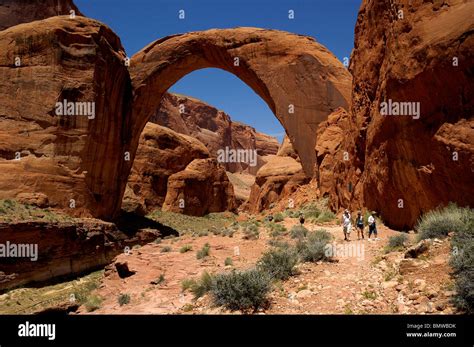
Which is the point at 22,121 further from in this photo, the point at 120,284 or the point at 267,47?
the point at 267,47

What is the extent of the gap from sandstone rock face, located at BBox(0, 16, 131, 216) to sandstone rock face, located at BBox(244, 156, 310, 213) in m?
14.0

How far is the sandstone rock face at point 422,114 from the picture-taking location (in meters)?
7.59

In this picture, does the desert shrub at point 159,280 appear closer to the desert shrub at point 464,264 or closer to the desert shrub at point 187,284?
the desert shrub at point 187,284

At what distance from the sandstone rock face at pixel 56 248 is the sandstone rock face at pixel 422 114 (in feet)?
39.8

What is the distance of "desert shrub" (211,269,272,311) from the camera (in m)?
6.07

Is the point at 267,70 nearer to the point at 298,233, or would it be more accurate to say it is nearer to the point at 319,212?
the point at 319,212

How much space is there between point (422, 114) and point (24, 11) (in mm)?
44327

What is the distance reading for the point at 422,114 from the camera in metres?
8.76

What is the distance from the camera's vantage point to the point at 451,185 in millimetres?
7871

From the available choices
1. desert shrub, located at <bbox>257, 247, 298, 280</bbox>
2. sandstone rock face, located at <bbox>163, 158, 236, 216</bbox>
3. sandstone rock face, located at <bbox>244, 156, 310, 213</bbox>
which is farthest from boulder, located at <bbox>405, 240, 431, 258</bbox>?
sandstone rock face, located at <bbox>163, 158, 236, 216</bbox>

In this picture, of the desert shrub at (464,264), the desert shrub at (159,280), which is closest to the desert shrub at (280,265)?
the desert shrub at (464,264)

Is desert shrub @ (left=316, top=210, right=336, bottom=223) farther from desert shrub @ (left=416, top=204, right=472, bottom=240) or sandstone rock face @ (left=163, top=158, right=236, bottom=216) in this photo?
sandstone rock face @ (left=163, top=158, right=236, bottom=216)
